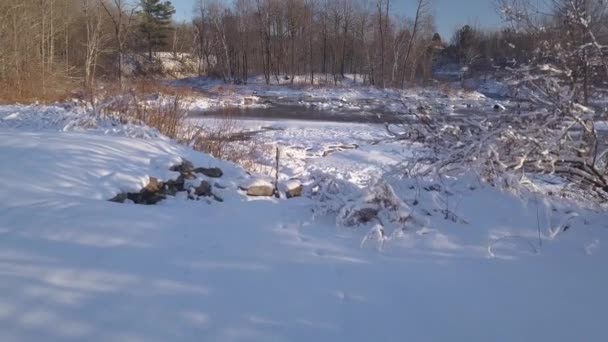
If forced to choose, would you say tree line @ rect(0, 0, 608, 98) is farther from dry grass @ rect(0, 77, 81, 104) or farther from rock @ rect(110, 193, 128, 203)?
rock @ rect(110, 193, 128, 203)

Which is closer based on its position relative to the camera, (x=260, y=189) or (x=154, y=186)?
(x=154, y=186)

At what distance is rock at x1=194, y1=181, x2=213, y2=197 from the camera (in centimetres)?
559

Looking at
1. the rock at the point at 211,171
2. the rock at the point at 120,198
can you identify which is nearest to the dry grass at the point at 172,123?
the rock at the point at 211,171

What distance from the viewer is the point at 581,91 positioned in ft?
12.7

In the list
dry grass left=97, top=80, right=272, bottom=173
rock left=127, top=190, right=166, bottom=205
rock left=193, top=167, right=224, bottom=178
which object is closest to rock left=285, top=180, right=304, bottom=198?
rock left=193, top=167, right=224, bottom=178

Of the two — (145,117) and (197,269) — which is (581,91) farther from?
(145,117)

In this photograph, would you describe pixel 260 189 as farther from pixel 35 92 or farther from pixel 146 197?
pixel 35 92

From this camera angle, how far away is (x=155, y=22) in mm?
56500

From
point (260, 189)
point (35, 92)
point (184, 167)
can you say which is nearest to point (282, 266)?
point (260, 189)

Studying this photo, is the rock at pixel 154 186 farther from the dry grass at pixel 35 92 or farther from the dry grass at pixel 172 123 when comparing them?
the dry grass at pixel 35 92

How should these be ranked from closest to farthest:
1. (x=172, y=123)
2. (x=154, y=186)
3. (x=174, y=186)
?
(x=154, y=186), (x=174, y=186), (x=172, y=123)

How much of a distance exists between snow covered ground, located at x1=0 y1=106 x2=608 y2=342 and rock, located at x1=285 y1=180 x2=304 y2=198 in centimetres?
129

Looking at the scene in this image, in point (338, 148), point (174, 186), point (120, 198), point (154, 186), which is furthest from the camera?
point (338, 148)

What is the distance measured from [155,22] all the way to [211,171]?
56274 mm
